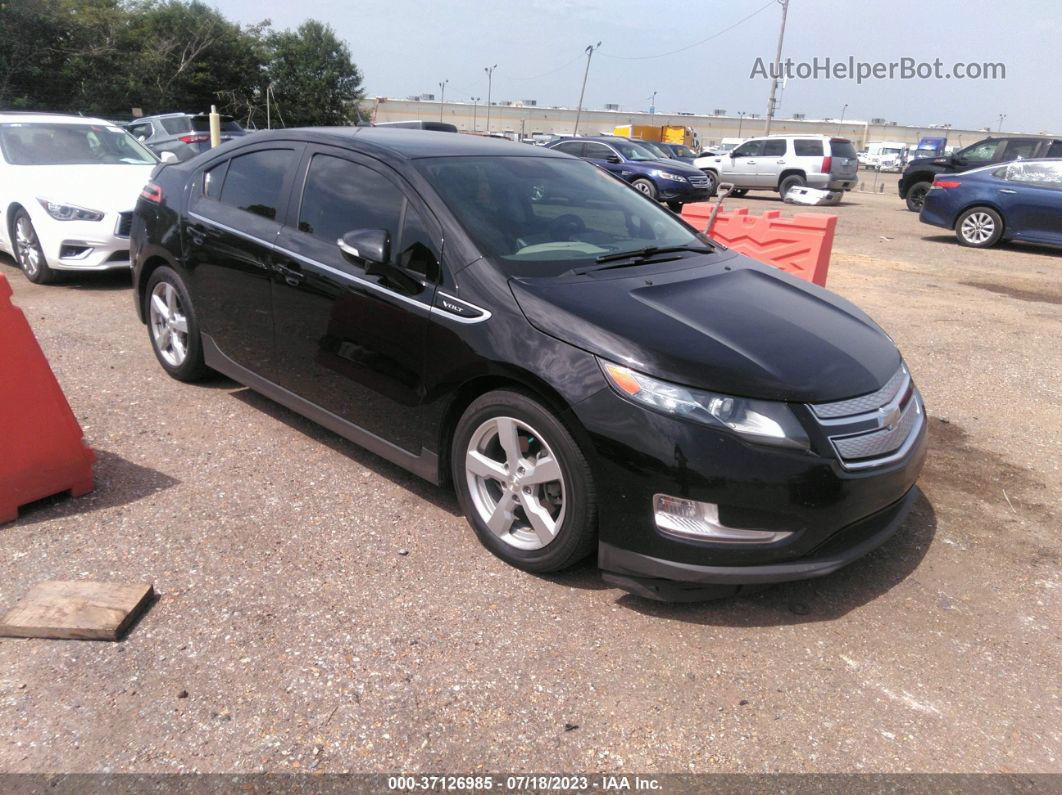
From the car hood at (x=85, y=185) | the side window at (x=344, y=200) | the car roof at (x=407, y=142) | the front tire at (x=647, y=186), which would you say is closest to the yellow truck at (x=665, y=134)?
the front tire at (x=647, y=186)

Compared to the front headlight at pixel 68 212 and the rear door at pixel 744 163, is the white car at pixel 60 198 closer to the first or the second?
the front headlight at pixel 68 212

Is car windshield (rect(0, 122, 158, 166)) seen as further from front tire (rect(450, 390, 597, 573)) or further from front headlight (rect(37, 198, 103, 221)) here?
front tire (rect(450, 390, 597, 573))

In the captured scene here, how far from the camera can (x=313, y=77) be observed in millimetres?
49219

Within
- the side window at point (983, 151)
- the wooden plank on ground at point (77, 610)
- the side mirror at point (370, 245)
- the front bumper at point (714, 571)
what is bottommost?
the wooden plank on ground at point (77, 610)

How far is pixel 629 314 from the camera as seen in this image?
3055 mm

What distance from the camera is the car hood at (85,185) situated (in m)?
7.31

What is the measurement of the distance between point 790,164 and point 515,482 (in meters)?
21.3

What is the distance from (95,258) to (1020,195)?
13017mm

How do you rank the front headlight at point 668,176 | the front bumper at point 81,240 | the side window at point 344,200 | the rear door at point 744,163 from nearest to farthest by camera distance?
the side window at point 344,200 → the front bumper at point 81,240 → the front headlight at point 668,176 → the rear door at point 744,163

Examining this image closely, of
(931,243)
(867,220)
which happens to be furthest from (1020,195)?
(867,220)

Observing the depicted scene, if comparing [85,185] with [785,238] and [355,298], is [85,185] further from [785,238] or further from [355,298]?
[785,238]

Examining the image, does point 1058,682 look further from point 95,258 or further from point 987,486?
point 95,258

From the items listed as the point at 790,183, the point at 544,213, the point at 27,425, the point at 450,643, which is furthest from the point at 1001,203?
the point at 27,425

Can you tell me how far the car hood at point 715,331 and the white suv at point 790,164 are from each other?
18686 mm
